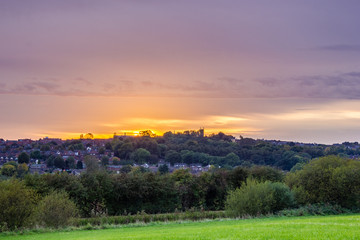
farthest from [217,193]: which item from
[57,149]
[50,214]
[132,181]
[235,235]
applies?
[57,149]

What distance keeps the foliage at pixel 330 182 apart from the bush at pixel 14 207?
21974mm

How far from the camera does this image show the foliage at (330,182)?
34.2 metres

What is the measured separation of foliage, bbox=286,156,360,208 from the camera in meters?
34.2

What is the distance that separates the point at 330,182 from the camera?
3450 cm

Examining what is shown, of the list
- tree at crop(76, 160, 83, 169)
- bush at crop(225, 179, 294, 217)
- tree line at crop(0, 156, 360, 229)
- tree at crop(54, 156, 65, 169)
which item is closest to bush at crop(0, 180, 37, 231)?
tree line at crop(0, 156, 360, 229)

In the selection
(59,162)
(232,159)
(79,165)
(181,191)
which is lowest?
(181,191)

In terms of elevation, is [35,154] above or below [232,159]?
above

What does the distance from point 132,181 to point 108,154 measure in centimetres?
6157

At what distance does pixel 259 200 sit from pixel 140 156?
70.6 metres

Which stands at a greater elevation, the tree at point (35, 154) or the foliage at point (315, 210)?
the tree at point (35, 154)

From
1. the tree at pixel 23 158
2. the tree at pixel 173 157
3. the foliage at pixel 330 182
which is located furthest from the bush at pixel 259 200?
the tree at pixel 173 157

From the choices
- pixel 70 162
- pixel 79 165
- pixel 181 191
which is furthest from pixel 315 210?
pixel 70 162

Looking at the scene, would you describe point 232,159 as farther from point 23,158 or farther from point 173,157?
point 23,158

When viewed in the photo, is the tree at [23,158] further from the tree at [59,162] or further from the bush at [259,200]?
the bush at [259,200]
